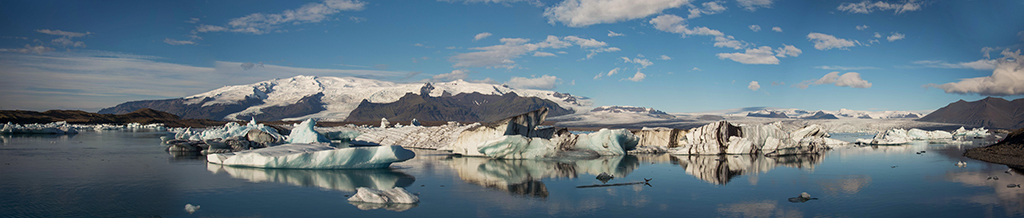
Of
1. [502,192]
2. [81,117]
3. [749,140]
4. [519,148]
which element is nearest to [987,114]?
[749,140]

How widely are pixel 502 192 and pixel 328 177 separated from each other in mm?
4020

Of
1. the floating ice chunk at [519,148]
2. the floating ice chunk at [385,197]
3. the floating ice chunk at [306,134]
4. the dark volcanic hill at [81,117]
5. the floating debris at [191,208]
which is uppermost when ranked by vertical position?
the dark volcanic hill at [81,117]

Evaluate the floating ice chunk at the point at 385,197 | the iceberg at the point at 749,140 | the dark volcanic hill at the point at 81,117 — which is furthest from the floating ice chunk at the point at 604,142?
the dark volcanic hill at the point at 81,117

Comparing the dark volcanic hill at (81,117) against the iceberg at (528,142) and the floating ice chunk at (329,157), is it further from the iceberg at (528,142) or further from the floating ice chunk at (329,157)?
the floating ice chunk at (329,157)

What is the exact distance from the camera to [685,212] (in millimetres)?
6879

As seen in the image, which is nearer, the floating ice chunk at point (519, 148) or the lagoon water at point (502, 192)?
the lagoon water at point (502, 192)

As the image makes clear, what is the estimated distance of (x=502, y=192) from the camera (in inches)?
340

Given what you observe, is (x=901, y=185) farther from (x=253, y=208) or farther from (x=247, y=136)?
(x=247, y=136)

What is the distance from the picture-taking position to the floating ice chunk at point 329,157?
38.6ft

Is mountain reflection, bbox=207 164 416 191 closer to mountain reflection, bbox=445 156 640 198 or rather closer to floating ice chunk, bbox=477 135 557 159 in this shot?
mountain reflection, bbox=445 156 640 198

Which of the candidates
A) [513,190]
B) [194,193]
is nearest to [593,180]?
[513,190]

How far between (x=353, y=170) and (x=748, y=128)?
15918 millimetres

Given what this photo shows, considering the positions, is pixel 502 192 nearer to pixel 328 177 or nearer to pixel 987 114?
pixel 328 177

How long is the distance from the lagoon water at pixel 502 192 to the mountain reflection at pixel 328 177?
21 mm
